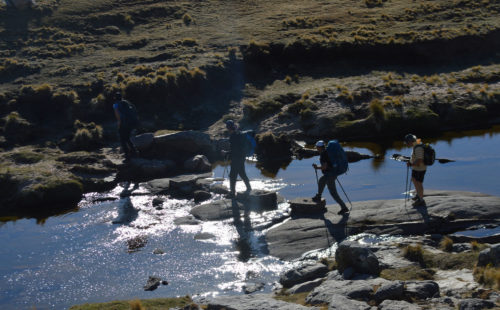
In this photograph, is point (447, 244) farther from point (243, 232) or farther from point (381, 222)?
point (243, 232)

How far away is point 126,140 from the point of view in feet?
94.7

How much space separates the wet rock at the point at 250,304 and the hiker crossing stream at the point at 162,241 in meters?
2.30

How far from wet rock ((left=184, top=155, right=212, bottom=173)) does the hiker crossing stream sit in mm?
687

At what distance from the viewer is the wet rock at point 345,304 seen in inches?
455

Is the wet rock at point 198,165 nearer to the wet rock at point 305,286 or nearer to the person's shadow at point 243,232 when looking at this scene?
the person's shadow at point 243,232

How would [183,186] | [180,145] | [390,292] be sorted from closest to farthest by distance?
[390,292], [183,186], [180,145]

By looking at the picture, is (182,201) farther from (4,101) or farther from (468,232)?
(4,101)

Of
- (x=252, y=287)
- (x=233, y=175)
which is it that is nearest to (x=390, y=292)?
(x=252, y=287)

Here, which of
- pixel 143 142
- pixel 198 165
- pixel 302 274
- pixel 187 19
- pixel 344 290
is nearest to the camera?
pixel 344 290

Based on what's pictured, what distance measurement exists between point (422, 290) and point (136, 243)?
34.7ft

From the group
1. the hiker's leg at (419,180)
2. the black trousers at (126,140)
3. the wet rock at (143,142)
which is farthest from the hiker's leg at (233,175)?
the wet rock at (143,142)

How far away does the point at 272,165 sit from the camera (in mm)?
29109

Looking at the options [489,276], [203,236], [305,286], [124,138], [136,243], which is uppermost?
[124,138]

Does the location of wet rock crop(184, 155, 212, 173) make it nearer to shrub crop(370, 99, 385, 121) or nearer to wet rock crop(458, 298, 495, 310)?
shrub crop(370, 99, 385, 121)
